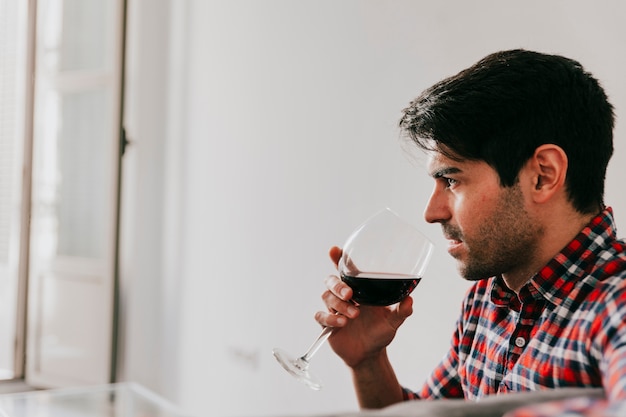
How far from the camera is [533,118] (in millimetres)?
1146

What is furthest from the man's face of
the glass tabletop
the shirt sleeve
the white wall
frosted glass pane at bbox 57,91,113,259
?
frosted glass pane at bbox 57,91,113,259

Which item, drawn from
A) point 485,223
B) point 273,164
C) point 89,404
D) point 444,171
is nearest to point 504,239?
point 485,223

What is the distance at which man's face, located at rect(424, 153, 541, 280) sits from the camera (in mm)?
1169

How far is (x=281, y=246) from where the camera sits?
2643 millimetres

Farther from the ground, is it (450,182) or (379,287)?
(450,182)

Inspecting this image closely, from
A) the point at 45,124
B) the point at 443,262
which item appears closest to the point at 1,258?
the point at 45,124

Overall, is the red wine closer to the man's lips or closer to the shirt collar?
the man's lips

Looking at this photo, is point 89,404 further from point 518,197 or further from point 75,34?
point 75,34

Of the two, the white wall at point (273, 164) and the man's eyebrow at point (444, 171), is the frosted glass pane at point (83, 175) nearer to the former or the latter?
the white wall at point (273, 164)

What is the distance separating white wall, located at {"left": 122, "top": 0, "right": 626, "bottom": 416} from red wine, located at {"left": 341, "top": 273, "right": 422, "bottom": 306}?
1.78 ft

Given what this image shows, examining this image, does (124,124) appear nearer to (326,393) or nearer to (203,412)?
(203,412)

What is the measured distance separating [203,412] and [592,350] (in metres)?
2.46

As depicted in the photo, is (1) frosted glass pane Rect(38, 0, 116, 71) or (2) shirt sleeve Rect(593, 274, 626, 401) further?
(1) frosted glass pane Rect(38, 0, 116, 71)

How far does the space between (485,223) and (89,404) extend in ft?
2.79
